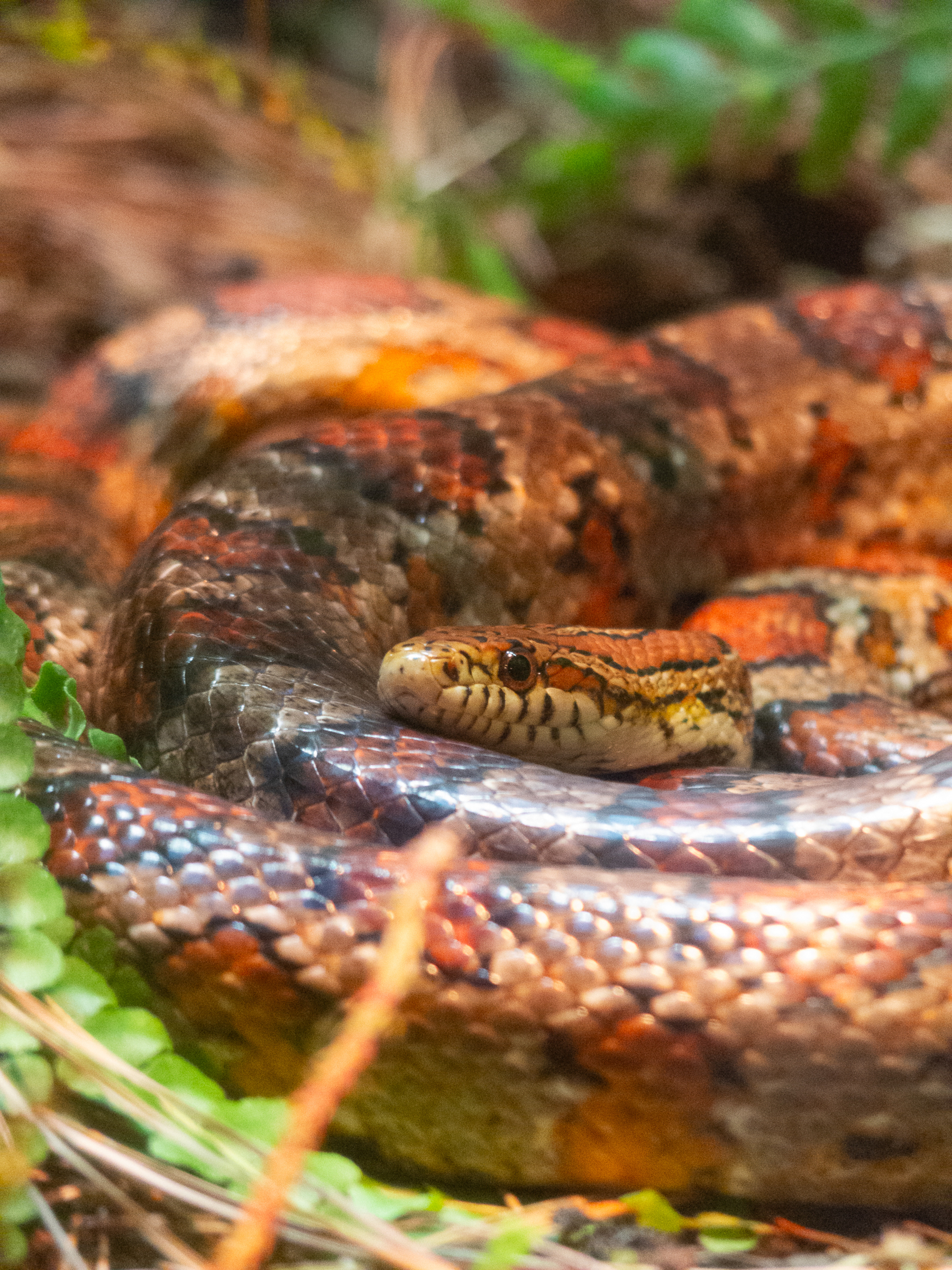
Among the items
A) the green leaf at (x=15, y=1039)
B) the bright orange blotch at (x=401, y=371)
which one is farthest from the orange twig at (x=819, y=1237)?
the bright orange blotch at (x=401, y=371)

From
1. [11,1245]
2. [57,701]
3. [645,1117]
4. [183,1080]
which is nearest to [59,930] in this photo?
[183,1080]

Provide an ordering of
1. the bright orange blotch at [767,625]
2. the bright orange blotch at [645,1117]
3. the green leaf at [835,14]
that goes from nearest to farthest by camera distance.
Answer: the bright orange blotch at [645,1117], the bright orange blotch at [767,625], the green leaf at [835,14]

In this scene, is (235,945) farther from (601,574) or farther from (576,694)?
(601,574)

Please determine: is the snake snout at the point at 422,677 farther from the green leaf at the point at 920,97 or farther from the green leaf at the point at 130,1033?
the green leaf at the point at 920,97

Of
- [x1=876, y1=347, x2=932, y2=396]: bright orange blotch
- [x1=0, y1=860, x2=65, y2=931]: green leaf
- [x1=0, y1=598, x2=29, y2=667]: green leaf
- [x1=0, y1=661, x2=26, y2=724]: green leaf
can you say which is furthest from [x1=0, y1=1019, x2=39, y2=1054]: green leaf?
[x1=876, y1=347, x2=932, y2=396]: bright orange blotch

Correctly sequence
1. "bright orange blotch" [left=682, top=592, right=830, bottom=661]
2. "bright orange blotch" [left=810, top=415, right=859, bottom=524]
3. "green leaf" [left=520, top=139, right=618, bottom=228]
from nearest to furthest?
"bright orange blotch" [left=682, top=592, right=830, bottom=661] → "bright orange blotch" [left=810, top=415, right=859, bottom=524] → "green leaf" [left=520, top=139, right=618, bottom=228]

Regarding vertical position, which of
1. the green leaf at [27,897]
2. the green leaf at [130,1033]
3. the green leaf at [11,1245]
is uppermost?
the green leaf at [27,897]

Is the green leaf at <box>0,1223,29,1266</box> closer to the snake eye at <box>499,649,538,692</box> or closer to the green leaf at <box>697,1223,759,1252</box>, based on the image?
the green leaf at <box>697,1223,759,1252</box>
